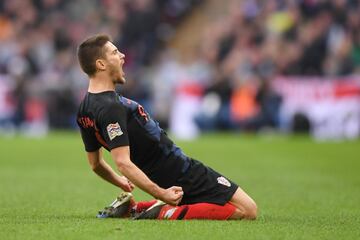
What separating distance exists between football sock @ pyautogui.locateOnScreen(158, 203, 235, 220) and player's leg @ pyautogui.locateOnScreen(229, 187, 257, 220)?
43 millimetres

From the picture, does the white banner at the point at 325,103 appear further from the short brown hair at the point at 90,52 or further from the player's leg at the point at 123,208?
the short brown hair at the point at 90,52

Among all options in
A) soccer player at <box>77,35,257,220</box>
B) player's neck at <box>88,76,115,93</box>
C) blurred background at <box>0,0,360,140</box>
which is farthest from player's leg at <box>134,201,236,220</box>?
blurred background at <box>0,0,360,140</box>

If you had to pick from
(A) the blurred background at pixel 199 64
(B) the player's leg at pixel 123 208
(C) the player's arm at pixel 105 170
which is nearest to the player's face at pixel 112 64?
(C) the player's arm at pixel 105 170

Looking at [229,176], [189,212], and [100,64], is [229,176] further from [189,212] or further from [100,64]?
[100,64]

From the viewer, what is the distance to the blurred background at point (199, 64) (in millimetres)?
24453

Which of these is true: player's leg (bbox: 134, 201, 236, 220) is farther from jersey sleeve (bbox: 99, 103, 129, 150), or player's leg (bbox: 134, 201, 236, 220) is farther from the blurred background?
the blurred background

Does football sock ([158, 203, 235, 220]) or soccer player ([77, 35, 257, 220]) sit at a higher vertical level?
soccer player ([77, 35, 257, 220])

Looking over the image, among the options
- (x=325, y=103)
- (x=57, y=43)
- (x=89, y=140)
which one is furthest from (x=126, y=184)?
(x=57, y=43)

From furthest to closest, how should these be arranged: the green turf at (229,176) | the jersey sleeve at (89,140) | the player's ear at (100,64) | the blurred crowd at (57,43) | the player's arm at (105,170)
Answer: the blurred crowd at (57,43) < the player's arm at (105,170) < the jersey sleeve at (89,140) < the player's ear at (100,64) < the green turf at (229,176)

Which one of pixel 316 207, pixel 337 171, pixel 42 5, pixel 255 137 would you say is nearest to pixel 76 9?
pixel 42 5

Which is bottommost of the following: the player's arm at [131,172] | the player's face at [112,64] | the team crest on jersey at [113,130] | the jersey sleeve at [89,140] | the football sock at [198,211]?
the football sock at [198,211]

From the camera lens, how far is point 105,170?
8.81m

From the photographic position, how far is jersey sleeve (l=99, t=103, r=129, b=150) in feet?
26.3

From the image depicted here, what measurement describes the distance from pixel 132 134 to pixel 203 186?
0.82 meters
